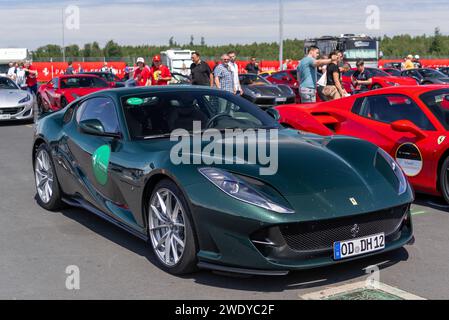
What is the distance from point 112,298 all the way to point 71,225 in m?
2.11

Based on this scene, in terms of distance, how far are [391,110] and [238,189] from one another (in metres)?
3.65

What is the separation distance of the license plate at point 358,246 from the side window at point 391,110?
281 cm

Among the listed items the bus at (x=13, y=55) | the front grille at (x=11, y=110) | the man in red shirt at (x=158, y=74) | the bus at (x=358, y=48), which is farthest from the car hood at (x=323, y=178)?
the bus at (x=13, y=55)

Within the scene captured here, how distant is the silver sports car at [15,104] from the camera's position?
50.6 ft

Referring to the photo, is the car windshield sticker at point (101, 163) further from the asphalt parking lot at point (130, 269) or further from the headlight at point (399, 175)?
the headlight at point (399, 175)

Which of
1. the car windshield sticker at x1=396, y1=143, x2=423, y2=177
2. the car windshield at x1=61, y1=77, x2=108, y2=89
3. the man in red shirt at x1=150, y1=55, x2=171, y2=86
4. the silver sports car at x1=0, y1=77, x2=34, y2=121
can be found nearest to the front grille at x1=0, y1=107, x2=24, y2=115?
the silver sports car at x1=0, y1=77, x2=34, y2=121

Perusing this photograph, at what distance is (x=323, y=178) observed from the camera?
429cm

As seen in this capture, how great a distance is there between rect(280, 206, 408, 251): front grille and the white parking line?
0.96 ft

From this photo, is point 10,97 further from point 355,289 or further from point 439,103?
point 355,289

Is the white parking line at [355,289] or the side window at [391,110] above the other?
the side window at [391,110]

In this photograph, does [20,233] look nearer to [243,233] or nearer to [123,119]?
[123,119]

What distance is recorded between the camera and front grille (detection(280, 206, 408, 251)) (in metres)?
3.97
